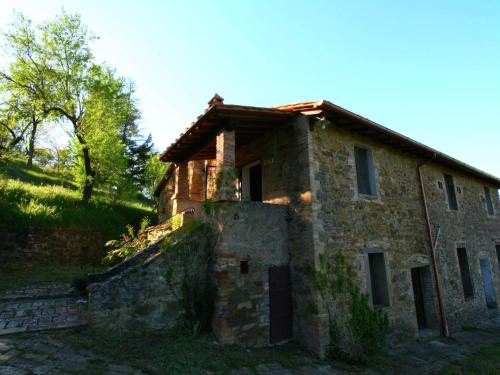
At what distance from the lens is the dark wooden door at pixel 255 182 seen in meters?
8.48

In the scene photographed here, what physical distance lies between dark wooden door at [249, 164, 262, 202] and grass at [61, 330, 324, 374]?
14.4 ft

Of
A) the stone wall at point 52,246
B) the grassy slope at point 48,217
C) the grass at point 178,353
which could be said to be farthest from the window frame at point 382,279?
the stone wall at point 52,246

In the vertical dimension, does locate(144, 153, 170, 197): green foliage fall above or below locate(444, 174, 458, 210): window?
above

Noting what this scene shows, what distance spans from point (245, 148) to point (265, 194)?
6.11 feet

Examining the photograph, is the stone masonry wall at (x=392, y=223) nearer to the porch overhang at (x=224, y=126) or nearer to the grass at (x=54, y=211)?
the porch overhang at (x=224, y=126)

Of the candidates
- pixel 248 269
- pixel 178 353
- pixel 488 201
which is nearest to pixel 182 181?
pixel 248 269

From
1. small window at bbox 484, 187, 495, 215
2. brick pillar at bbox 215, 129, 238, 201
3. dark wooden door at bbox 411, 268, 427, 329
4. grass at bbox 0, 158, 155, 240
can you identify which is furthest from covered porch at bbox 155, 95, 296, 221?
small window at bbox 484, 187, 495, 215

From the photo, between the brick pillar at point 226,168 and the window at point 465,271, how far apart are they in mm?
10118

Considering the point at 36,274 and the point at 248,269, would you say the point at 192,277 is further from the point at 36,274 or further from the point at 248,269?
the point at 36,274

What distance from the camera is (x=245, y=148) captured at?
838 cm

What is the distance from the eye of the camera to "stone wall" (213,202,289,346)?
521 cm

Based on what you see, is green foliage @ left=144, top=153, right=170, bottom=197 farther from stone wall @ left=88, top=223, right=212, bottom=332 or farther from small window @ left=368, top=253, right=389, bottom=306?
small window @ left=368, top=253, right=389, bottom=306

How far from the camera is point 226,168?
5.83 meters

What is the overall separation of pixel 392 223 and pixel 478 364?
3.65m
